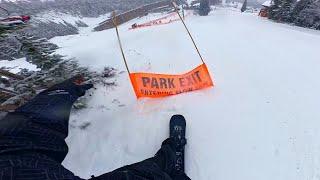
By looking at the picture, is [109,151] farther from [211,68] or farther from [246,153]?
[211,68]

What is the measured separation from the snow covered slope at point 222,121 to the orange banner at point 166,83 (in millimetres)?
217

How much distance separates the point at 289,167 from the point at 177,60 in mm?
6729

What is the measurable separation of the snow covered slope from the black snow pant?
132 centimetres

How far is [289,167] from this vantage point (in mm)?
6371

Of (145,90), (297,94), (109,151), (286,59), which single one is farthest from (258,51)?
(109,151)

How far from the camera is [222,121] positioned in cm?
783

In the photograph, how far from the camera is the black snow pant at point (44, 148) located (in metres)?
3.42

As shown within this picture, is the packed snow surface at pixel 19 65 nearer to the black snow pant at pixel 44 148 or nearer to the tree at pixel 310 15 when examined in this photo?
the black snow pant at pixel 44 148

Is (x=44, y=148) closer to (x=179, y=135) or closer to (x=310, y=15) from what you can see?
(x=179, y=135)

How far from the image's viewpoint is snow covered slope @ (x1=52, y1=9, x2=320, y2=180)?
21.5 ft

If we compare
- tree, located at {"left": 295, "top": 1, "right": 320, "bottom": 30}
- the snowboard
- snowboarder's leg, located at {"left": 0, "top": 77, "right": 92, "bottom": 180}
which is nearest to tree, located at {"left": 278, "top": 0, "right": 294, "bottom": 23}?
tree, located at {"left": 295, "top": 1, "right": 320, "bottom": 30}

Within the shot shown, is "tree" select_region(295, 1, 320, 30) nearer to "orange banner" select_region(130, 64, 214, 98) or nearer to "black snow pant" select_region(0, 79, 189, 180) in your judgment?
"orange banner" select_region(130, 64, 214, 98)

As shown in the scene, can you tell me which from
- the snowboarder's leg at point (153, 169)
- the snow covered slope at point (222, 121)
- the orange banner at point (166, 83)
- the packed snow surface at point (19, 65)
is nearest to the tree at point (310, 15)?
the snow covered slope at point (222, 121)

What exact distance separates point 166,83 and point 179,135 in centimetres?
222
